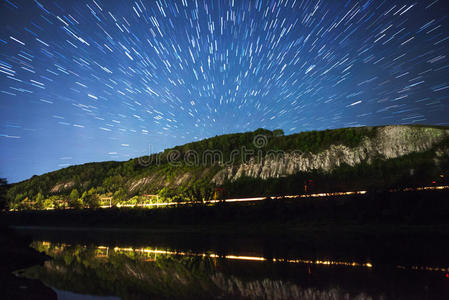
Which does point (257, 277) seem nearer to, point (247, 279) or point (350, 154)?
point (247, 279)

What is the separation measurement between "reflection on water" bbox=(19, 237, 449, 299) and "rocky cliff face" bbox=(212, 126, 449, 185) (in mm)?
51801

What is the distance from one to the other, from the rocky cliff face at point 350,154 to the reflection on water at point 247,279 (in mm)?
51801

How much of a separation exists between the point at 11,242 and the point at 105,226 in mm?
49191

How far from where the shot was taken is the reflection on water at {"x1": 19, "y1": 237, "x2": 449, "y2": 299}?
8695 millimetres

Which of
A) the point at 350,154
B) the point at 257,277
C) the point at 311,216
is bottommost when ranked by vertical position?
the point at 257,277

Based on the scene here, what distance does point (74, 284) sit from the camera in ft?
35.6

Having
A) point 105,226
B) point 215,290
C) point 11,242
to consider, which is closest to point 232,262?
point 215,290

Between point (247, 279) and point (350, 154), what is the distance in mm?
58647

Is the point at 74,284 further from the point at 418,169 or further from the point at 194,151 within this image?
the point at 194,151

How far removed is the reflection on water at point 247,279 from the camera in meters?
8.70

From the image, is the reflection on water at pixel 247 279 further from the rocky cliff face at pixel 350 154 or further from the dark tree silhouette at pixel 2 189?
the rocky cliff face at pixel 350 154

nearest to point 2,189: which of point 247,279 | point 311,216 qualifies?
point 247,279

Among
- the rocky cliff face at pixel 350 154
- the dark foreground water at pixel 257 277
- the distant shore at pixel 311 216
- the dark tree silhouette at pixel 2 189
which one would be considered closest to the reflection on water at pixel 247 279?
the dark foreground water at pixel 257 277

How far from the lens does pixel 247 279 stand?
35.2ft
